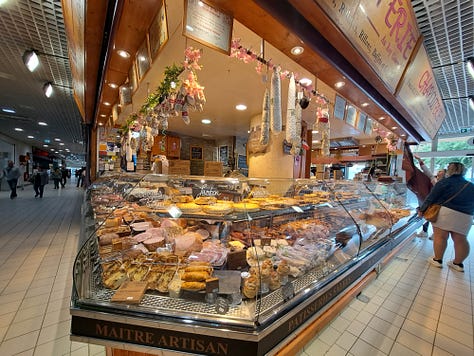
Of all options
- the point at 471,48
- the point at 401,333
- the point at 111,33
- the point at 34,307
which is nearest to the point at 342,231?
the point at 401,333

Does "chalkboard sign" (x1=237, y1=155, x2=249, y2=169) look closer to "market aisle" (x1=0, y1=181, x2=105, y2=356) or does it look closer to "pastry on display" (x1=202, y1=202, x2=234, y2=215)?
"market aisle" (x1=0, y1=181, x2=105, y2=356)

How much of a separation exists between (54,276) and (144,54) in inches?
131

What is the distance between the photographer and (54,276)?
2.91 meters

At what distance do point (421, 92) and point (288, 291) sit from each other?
12.9 ft

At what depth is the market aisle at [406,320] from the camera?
1.86 meters

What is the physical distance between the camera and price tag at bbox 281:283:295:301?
137 centimetres

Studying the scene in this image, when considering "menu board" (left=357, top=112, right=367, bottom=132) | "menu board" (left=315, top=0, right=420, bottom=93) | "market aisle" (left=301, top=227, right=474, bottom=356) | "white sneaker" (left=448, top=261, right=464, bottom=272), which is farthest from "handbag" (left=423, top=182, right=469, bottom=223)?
"menu board" (left=315, top=0, right=420, bottom=93)

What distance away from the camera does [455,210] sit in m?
3.52

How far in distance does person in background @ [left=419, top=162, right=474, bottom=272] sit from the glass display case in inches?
56.9

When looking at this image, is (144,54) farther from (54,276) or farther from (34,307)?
(54,276)

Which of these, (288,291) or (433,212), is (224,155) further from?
(288,291)

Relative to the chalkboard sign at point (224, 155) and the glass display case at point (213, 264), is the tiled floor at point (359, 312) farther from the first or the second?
the chalkboard sign at point (224, 155)

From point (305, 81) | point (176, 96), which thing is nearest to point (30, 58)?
point (176, 96)

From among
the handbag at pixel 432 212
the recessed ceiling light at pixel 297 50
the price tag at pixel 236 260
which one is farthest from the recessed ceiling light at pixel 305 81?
the handbag at pixel 432 212
